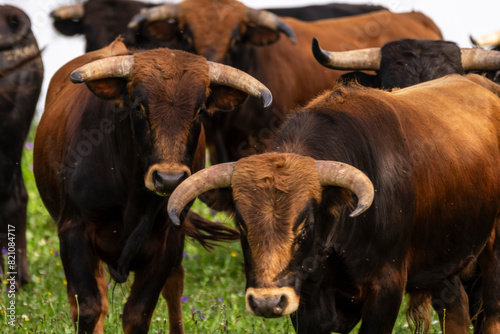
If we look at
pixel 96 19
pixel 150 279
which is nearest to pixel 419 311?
pixel 150 279

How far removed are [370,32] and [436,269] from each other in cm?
670

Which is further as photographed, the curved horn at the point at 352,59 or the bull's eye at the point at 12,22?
the bull's eye at the point at 12,22

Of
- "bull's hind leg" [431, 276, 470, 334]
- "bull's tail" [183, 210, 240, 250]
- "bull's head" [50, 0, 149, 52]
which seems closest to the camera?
→ "bull's hind leg" [431, 276, 470, 334]

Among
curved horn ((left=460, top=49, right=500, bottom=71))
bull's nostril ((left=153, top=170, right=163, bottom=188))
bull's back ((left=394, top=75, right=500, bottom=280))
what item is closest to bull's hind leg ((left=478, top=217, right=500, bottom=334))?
bull's back ((left=394, top=75, right=500, bottom=280))

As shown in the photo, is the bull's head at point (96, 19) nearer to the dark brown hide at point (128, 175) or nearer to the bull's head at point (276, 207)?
the dark brown hide at point (128, 175)

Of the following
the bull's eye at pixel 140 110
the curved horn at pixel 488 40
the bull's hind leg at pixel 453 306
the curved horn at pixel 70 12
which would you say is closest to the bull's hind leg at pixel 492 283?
the bull's hind leg at pixel 453 306

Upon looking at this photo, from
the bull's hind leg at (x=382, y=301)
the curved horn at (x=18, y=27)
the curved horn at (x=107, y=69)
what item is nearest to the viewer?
the bull's hind leg at (x=382, y=301)

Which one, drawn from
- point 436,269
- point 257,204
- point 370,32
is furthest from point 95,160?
point 370,32

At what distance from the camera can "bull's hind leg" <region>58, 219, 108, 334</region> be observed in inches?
239

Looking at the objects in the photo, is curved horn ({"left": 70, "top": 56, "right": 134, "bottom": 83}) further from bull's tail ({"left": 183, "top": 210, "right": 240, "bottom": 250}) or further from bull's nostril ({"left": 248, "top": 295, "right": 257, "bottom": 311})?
bull's nostril ({"left": 248, "top": 295, "right": 257, "bottom": 311})

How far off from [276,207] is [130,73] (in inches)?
69.8

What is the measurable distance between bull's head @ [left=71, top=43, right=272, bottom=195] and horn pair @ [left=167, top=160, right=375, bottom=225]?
0.64 meters

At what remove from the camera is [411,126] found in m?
5.58

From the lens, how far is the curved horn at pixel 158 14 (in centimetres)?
1062
